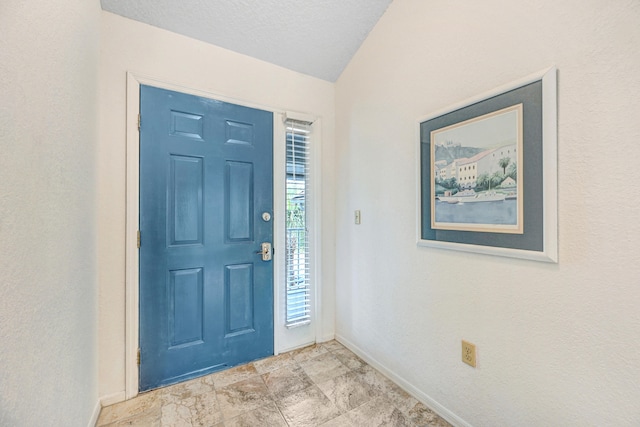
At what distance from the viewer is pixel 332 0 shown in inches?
67.4

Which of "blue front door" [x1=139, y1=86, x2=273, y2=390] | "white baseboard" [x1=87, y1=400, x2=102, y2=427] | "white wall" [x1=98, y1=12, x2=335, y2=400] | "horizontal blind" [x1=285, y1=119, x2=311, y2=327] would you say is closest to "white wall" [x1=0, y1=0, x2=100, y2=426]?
"white baseboard" [x1=87, y1=400, x2=102, y2=427]

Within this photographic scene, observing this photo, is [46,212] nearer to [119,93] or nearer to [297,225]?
[119,93]

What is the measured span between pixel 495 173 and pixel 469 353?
0.92m

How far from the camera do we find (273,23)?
1.81 meters

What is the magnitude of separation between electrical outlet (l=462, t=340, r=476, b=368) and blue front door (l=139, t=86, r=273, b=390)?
1.36 meters

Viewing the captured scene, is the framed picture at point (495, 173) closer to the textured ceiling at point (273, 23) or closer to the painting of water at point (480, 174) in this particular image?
the painting of water at point (480, 174)

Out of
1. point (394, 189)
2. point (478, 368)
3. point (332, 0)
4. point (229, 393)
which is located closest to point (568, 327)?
point (478, 368)

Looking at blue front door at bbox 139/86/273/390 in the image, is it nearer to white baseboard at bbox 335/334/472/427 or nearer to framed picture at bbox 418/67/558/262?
white baseboard at bbox 335/334/472/427

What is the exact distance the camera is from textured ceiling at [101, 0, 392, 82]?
1632 millimetres

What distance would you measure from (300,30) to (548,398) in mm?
2473

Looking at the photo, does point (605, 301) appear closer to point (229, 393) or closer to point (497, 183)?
point (497, 183)

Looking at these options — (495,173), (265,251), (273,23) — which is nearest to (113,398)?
(265,251)

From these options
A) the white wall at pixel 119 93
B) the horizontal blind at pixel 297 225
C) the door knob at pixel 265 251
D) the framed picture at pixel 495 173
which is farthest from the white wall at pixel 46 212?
the framed picture at pixel 495 173

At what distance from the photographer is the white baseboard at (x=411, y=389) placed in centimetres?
143
